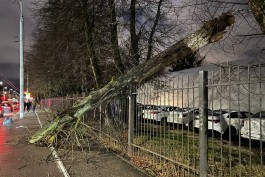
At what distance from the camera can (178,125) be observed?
330 inches

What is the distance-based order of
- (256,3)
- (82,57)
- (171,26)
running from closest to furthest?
(256,3) < (171,26) < (82,57)

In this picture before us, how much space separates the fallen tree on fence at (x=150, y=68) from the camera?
8609mm

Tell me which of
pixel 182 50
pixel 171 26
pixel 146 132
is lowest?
pixel 146 132

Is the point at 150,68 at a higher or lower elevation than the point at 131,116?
higher

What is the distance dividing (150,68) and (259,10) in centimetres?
467

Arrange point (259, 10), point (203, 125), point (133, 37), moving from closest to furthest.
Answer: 1. point (203, 125)
2. point (259, 10)
3. point (133, 37)

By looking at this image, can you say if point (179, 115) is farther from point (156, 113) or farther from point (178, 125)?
point (178, 125)

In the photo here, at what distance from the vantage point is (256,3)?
671 cm

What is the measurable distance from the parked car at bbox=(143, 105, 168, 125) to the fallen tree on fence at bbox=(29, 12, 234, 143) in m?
1.68

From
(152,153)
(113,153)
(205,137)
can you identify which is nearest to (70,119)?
(113,153)

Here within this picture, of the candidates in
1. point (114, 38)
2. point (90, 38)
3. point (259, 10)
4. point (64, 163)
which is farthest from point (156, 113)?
point (90, 38)

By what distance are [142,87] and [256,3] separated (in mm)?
4329

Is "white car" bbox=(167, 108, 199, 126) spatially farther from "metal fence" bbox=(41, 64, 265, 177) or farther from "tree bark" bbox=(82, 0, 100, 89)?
"tree bark" bbox=(82, 0, 100, 89)

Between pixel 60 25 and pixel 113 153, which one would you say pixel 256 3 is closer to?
pixel 113 153
